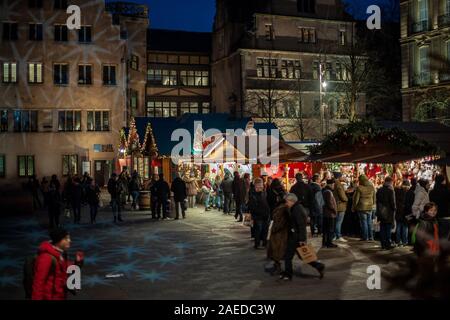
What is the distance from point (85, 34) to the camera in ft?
137

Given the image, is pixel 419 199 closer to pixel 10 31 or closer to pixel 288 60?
pixel 10 31

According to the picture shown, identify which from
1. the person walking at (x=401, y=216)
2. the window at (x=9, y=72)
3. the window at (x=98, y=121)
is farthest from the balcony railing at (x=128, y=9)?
the person walking at (x=401, y=216)

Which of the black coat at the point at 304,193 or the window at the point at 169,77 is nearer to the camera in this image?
the black coat at the point at 304,193

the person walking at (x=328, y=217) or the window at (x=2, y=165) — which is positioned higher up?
the window at (x=2, y=165)

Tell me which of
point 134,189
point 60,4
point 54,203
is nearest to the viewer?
point 54,203

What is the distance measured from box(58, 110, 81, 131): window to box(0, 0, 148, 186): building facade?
70mm

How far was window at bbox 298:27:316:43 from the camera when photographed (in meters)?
49.2

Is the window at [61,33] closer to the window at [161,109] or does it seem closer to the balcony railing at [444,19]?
the window at [161,109]

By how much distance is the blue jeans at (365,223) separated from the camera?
14.9 metres

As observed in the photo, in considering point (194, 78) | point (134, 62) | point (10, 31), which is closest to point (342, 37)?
point (194, 78)

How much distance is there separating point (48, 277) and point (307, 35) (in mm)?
46668

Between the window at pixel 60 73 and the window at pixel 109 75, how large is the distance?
2711 mm

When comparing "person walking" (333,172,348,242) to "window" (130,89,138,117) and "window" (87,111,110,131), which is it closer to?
"window" (87,111,110,131)

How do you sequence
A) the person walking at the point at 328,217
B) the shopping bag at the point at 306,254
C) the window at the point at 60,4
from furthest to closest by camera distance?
the window at the point at 60,4 < the person walking at the point at 328,217 < the shopping bag at the point at 306,254
